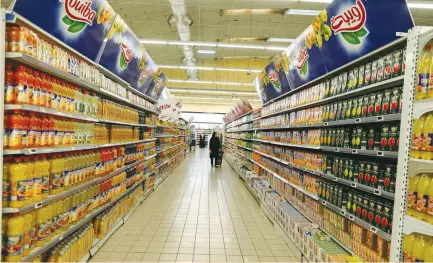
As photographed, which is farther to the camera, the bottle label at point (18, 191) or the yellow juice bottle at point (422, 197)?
the bottle label at point (18, 191)

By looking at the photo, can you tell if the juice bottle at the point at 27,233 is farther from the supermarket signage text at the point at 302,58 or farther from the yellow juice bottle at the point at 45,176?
the supermarket signage text at the point at 302,58

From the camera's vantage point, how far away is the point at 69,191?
10.0 feet

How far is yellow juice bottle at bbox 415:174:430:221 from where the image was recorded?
6.42 feet

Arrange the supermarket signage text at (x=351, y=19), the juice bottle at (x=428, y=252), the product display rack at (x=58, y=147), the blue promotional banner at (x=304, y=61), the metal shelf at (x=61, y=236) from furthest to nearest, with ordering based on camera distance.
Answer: the blue promotional banner at (x=304, y=61), the supermarket signage text at (x=351, y=19), the metal shelf at (x=61, y=236), the product display rack at (x=58, y=147), the juice bottle at (x=428, y=252)

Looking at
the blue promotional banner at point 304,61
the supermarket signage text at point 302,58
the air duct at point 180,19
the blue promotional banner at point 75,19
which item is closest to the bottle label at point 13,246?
the blue promotional banner at point 75,19

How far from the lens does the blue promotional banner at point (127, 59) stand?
4.28 metres

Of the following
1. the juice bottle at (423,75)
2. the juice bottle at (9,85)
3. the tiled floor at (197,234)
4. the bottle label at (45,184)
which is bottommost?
the tiled floor at (197,234)

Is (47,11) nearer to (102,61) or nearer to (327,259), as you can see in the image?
(102,61)

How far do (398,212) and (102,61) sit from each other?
3.92 metres

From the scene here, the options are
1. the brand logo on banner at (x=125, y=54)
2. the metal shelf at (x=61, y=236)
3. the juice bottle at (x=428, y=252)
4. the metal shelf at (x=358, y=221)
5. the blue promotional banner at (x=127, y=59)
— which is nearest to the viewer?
the juice bottle at (x=428, y=252)

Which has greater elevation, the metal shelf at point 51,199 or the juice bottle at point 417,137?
the juice bottle at point 417,137

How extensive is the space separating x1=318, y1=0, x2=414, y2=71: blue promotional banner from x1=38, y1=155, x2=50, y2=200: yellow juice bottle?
318 centimetres

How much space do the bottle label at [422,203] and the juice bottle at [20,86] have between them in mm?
3023

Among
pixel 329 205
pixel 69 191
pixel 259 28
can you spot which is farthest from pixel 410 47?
pixel 259 28
